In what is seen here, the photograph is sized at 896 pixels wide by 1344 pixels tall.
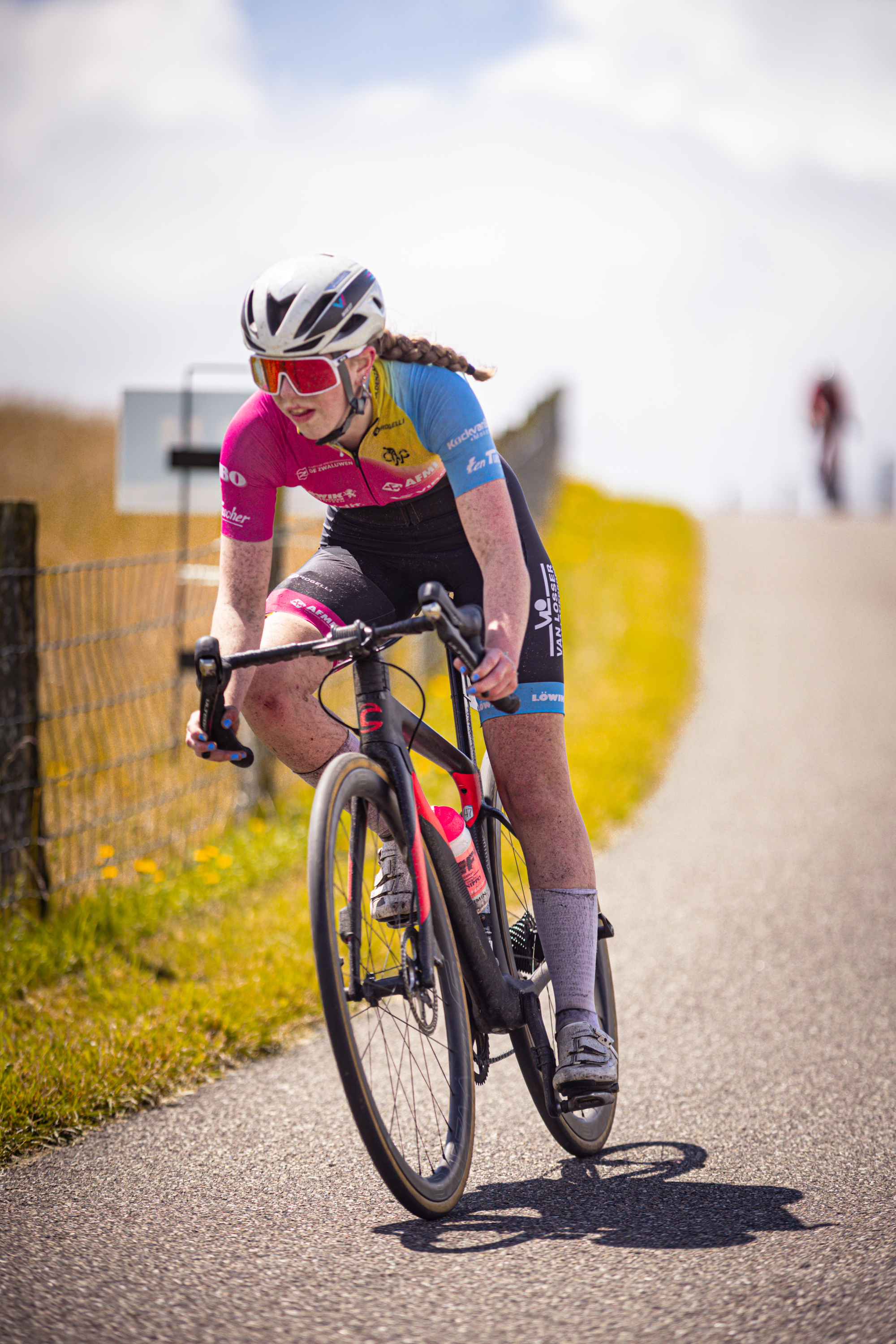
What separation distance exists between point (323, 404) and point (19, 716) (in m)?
2.88

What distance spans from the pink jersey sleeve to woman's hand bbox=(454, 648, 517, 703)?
29.2 inches

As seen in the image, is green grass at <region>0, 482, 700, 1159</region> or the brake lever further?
green grass at <region>0, 482, 700, 1159</region>

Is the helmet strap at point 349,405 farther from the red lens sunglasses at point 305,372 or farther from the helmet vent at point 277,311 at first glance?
the helmet vent at point 277,311

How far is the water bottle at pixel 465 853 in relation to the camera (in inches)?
121

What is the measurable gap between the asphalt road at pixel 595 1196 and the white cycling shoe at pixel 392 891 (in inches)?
27.8

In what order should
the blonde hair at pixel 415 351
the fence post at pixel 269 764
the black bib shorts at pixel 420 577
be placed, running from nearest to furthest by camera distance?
the blonde hair at pixel 415 351, the black bib shorts at pixel 420 577, the fence post at pixel 269 764

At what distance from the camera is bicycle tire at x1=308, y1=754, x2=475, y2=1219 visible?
2484 millimetres

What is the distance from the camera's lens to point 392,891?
9.41ft

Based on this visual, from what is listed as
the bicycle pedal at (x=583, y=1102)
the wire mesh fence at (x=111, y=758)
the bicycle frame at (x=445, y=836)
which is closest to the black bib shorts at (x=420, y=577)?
the bicycle frame at (x=445, y=836)

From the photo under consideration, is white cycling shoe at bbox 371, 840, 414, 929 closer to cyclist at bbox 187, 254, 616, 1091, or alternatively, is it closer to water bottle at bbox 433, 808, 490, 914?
cyclist at bbox 187, 254, 616, 1091

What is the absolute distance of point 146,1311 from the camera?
7.95ft

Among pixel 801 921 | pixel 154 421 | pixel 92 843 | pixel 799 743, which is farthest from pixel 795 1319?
pixel 799 743

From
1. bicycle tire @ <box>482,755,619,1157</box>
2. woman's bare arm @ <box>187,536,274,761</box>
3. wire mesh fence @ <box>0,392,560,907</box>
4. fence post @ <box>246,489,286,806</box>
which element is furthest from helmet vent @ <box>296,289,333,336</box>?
fence post @ <box>246,489,286,806</box>

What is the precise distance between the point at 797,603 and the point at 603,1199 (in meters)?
11.7
